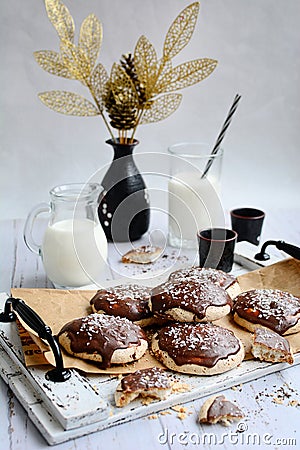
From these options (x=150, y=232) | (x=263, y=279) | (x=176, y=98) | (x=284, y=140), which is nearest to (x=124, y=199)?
(x=150, y=232)

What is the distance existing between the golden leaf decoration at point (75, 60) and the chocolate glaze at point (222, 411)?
1.25 meters

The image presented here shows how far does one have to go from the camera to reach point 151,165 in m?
2.39

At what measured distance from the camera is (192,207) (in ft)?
7.17

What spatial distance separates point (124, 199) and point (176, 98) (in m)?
0.39

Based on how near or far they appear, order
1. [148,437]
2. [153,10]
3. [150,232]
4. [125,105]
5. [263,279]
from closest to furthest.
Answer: [148,437]
[263,279]
[125,105]
[150,232]
[153,10]

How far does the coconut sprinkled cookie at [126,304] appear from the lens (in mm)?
1499

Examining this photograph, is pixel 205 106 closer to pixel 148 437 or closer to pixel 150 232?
pixel 150 232

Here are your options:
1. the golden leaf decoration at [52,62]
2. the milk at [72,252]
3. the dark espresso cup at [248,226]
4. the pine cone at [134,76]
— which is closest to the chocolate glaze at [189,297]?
the milk at [72,252]

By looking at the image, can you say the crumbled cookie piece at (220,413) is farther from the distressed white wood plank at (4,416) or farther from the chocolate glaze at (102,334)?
the distressed white wood plank at (4,416)

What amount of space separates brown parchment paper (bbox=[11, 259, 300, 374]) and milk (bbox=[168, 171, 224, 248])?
411 millimetres

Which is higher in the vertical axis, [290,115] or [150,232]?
[290,115]

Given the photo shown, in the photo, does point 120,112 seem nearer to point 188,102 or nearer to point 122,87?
point 122,87

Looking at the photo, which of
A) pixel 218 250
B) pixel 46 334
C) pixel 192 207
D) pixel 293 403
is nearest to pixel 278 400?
pixel 293 403

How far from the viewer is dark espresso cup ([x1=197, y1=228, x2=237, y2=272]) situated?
5.95ft
